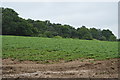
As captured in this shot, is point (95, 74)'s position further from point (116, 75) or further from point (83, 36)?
point (83, 36)

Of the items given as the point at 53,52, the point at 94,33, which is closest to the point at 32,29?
the point at 94,33

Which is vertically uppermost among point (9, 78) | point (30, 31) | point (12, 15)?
point (12, 15)

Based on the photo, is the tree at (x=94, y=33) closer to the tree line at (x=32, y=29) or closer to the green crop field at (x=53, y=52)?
the tree line at (x=32, y=29)

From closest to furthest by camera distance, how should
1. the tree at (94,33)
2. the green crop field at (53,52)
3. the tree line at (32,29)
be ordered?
1. the green crop field at (53,52)
2. the tree line at (32,29)
3. the tree at (94,33)

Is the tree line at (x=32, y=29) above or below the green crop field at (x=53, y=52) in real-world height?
above

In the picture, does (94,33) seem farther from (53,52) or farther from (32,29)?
(53,52)

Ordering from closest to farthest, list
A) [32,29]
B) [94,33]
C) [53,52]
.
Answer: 1. [53,52]
2. [32,29]
3. [94,33]

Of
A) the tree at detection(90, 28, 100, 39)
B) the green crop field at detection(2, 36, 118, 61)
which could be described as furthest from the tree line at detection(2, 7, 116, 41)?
the green crop field at detection(2, 36, 118, 61)

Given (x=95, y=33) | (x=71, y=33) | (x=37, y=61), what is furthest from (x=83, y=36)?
(x=37, y=61)

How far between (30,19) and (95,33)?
1149 inches

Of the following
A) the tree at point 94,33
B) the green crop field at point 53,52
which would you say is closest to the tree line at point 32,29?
the tree at point 94,33

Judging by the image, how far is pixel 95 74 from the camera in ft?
28.5

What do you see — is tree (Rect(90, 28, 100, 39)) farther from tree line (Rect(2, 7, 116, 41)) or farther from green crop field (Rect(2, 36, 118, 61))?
green crop field (Rect(2, 36, 118, 61))

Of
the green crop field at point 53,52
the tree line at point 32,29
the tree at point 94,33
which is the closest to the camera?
the green crop field at point 53,52
